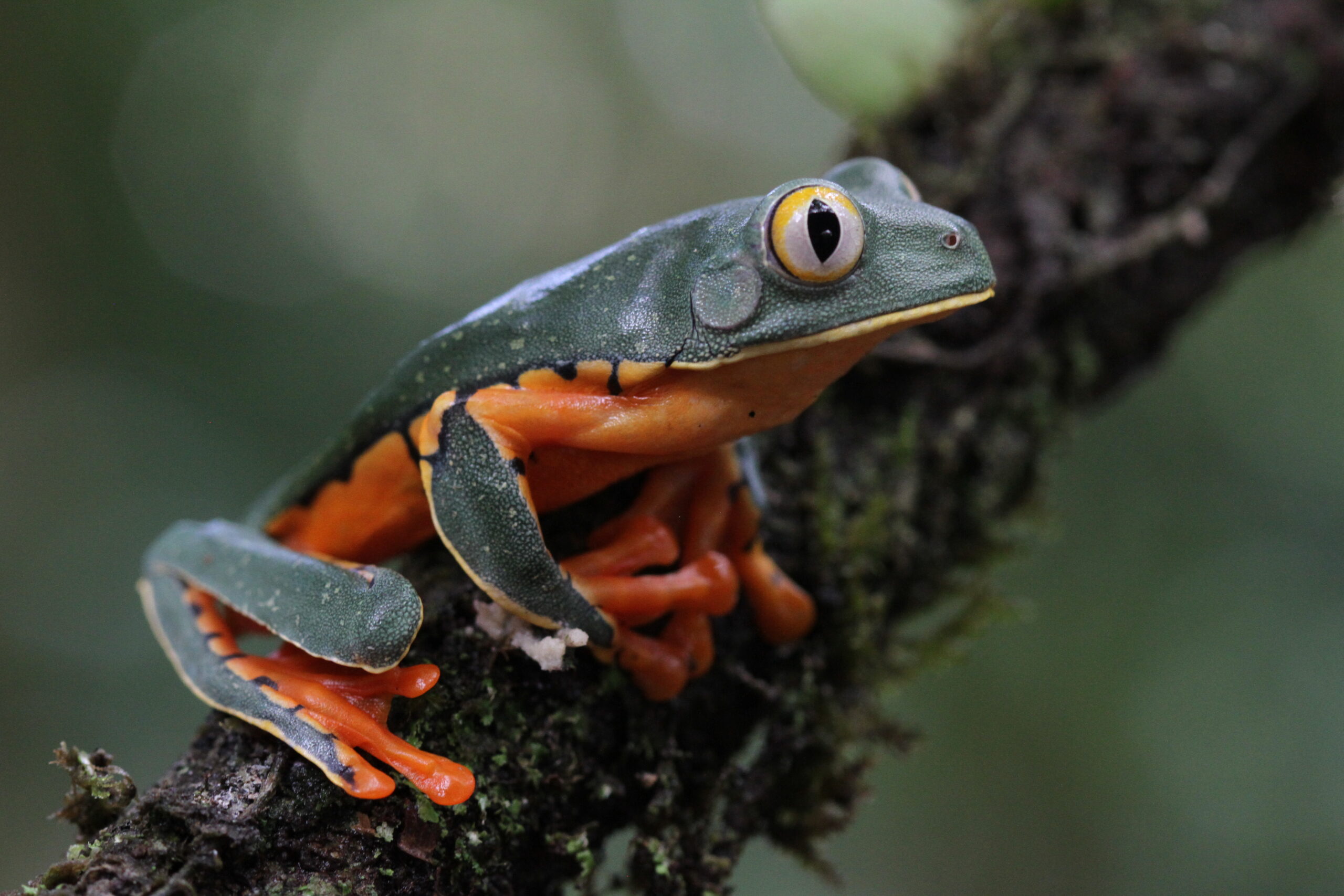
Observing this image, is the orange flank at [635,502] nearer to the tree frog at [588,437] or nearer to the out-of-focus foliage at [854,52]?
the tree frog at [588,437]

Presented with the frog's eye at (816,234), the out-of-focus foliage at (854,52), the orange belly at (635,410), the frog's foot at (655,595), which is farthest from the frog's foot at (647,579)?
the out-of-focus foliage at (854,52)

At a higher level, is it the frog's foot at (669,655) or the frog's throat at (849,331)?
the frog's throat at (849,331)

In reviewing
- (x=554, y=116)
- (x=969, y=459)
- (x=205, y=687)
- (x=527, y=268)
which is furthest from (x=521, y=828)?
(x=554, y=116)

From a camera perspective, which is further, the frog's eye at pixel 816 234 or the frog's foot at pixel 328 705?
the frog's eye at pixel 816 234

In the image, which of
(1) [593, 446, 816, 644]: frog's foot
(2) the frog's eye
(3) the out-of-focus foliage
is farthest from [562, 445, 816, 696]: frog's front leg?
(3) the out-of-focus foliage

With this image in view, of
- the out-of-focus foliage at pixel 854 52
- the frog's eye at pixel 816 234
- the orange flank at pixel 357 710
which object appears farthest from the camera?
the out-of-focus foliage at pixel 854 52

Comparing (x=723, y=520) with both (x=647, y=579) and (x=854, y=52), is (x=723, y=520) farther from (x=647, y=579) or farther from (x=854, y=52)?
(x=854, y=52)

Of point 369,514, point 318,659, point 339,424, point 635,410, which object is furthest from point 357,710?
point 339,424

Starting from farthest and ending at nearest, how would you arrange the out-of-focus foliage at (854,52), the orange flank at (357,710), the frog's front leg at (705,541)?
the out-of-focus foliage at (854,52), the frog's front leg at (705,541), the orange flank at (357,710)
